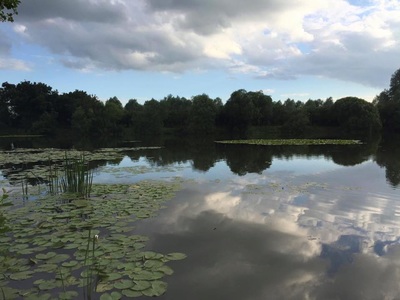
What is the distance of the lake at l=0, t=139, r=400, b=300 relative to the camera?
5387 millimetres

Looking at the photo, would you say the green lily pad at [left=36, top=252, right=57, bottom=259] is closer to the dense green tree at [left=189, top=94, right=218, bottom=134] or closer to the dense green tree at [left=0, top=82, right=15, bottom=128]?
the dense green tree at [left=189, top=94, right=218, bottom=134]

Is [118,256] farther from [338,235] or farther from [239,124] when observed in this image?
[239,124]

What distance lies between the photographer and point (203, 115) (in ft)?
230

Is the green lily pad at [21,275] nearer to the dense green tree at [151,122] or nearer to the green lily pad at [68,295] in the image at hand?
the green lily pad at [68,295]

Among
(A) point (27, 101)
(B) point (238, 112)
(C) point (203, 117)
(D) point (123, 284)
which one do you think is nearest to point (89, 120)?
(C) point (203, 117)

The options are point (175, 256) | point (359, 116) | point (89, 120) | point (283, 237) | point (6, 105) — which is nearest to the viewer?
point (175, 256)

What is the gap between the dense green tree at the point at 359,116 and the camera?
65.1 m

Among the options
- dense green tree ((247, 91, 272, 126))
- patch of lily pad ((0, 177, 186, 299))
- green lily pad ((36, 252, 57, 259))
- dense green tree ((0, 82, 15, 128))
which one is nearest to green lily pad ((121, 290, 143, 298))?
patch of lily pad ((0, 177, 186, 299))

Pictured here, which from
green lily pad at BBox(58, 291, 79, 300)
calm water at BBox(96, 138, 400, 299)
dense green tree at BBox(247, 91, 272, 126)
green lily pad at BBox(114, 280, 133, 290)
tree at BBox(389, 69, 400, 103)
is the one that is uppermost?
tree at BBox(389, 69, 400, 103)

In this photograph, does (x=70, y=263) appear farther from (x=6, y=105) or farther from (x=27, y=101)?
(x=6, y=105)

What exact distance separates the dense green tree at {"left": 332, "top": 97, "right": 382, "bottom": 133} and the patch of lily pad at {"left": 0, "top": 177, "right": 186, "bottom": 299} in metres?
64.0

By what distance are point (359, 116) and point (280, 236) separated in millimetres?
65673

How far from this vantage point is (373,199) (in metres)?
11.0

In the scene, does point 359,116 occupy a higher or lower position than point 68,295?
higher
